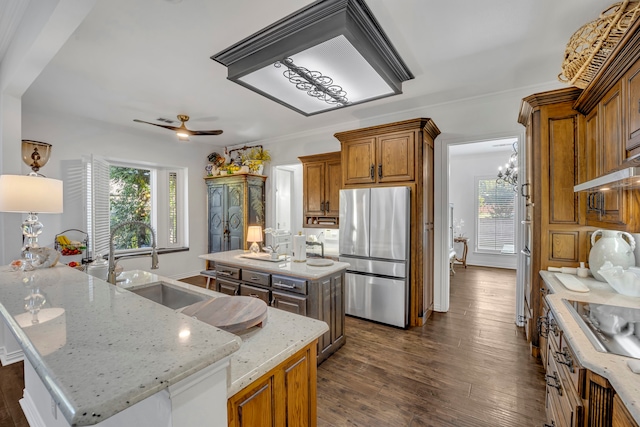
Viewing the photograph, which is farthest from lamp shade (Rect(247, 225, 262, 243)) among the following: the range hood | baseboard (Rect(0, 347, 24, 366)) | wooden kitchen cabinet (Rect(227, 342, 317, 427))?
the range hood

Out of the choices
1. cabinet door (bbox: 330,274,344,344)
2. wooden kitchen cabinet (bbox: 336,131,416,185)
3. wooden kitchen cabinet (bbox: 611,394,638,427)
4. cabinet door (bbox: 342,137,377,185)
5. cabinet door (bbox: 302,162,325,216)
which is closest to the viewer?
wooden kitchen cabinet (bbox: 611,394,638,427)

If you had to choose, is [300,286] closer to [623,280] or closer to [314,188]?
[623,280]

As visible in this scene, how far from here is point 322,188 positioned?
4.50 m

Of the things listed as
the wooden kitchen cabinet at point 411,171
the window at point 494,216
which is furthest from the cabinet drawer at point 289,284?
the window at point 494,216

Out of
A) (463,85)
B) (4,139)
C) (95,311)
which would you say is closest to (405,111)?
(463,85)

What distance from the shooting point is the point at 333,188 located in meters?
4.40

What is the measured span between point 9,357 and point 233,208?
337 cm

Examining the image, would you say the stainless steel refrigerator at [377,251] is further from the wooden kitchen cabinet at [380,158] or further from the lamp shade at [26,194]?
the lamp shade at [26,194]

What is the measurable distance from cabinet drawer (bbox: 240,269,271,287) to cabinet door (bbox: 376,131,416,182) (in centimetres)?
186

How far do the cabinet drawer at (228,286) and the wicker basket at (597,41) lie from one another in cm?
329

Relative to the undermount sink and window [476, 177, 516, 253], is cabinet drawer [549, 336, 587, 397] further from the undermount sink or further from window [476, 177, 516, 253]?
window [476, 177, 516, 253]

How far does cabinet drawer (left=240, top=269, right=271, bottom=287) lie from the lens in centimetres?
273

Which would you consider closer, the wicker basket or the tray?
the wicker basket

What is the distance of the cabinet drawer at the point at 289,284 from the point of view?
2479mm
